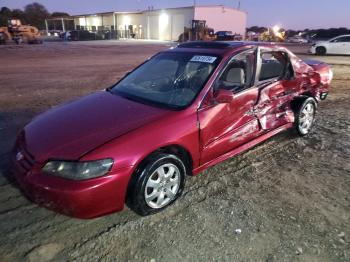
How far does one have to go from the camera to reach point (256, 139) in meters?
4.27

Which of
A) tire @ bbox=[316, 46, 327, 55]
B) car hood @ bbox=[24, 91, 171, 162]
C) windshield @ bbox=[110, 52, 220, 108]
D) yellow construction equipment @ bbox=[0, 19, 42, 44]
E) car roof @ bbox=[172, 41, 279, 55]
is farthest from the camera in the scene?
yellow construction equipment @ bbox=[0, 19, 42, 44]

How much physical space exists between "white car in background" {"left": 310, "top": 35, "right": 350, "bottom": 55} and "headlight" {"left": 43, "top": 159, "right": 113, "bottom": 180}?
937 inches

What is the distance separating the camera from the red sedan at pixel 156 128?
8.73 ft

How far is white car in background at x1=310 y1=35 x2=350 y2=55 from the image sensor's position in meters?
22.2

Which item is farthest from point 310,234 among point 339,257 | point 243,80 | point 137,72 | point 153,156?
point 137,72

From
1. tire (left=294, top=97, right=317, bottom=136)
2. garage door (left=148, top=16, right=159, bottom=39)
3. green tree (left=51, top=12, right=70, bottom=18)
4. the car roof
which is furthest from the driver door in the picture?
green tree (left=51, top=12, right=70, bottom=18)

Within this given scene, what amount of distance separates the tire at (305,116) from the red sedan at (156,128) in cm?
17

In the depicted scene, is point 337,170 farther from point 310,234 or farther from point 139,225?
point 139,225

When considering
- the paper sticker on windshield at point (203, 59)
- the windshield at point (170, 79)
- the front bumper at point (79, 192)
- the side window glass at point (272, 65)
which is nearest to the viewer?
the front bumper at point (79, 192)

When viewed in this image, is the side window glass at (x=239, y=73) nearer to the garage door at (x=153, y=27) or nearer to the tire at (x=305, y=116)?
the tire at (x=305, y=116)

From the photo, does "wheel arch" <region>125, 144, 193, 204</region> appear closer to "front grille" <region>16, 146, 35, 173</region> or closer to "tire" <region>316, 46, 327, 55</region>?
"front grille" <region>16, 146, 35, 173</region>

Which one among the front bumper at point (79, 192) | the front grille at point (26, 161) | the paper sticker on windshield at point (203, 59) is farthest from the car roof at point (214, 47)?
the front grille at point (26, 161)

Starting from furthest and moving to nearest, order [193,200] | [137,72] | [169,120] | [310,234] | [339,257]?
[137,72]
[193,200]
[169,120]
[310,234]
[339,257]

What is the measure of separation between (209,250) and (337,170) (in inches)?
94.7
